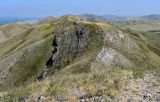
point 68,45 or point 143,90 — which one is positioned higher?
point 143,90

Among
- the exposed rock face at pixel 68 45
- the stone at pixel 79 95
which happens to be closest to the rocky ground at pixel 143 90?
the stone at pixel 79 95

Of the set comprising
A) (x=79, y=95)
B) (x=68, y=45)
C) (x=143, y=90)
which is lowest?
(x=68, y=45)

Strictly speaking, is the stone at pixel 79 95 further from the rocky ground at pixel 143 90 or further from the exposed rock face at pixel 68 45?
Result: the exposed rock face at pixel 68 45

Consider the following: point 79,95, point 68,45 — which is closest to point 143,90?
point 79,95

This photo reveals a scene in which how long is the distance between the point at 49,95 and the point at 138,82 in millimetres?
4390

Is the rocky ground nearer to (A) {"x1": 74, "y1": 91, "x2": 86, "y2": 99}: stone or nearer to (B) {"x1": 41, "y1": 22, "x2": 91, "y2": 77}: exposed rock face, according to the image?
(A) {"x1": 74, "y1": 91, "x2": 86, "y2": 99}: stone

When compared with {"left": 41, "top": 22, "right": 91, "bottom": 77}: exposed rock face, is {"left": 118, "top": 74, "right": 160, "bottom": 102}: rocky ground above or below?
above

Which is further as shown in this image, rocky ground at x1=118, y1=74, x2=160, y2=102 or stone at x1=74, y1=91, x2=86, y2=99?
stone at x1=74, y1=91, x2=86, y2=99

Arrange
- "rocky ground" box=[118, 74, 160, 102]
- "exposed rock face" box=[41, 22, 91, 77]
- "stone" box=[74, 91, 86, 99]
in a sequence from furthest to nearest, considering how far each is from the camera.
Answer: "exposed rock face" box=[41, 22, 91, 77] < "stone" box=[74, 91, 86, 99] < "rocky ground" box=[118, 74, 160, 102]

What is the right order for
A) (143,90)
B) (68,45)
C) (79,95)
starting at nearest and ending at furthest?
(79,95), (143,90), (68,45)

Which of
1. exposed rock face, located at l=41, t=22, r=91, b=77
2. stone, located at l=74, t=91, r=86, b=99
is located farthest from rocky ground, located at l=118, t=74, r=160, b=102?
exposed rock face, located at l=41, t=22, r=91, b=77

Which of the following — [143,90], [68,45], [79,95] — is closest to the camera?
[79,95]

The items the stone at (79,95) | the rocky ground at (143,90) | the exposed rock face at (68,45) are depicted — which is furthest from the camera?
the exposed rock face at (68,45)

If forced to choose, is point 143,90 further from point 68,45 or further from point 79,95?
point 68,45
